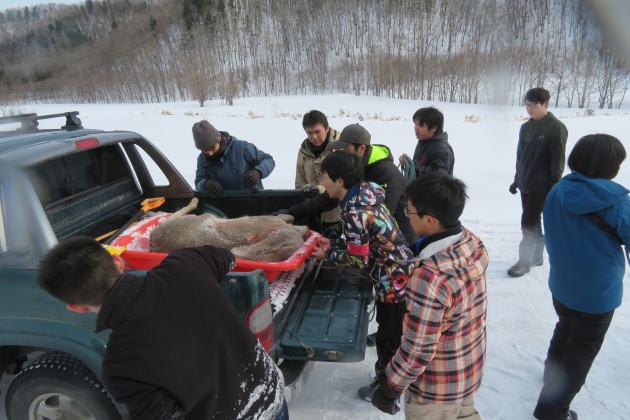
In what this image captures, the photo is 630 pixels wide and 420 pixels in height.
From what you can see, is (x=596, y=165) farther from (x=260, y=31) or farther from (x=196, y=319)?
(x=260, y=31)

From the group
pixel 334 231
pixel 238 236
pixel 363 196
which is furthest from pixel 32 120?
pixel 363 196

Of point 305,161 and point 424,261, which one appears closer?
point 424,261

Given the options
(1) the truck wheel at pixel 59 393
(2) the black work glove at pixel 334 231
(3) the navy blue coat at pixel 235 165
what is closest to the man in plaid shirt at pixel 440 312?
(1) the truck wheel at pixel 59 393

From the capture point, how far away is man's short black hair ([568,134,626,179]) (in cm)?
212

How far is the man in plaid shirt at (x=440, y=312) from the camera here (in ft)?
5.34

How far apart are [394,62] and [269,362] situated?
3499 cm

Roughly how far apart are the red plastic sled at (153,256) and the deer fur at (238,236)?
9cm

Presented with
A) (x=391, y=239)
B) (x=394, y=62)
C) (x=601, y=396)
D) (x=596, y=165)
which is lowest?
(x=601, y=396)

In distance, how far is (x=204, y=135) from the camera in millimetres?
3771

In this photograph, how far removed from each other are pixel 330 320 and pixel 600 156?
1744 millimetres

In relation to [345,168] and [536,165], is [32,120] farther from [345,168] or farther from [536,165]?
[536,165]

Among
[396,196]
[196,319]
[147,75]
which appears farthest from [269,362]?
[147,75]

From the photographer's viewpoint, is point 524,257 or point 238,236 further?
point 524,257

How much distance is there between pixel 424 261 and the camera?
65.7 inches
